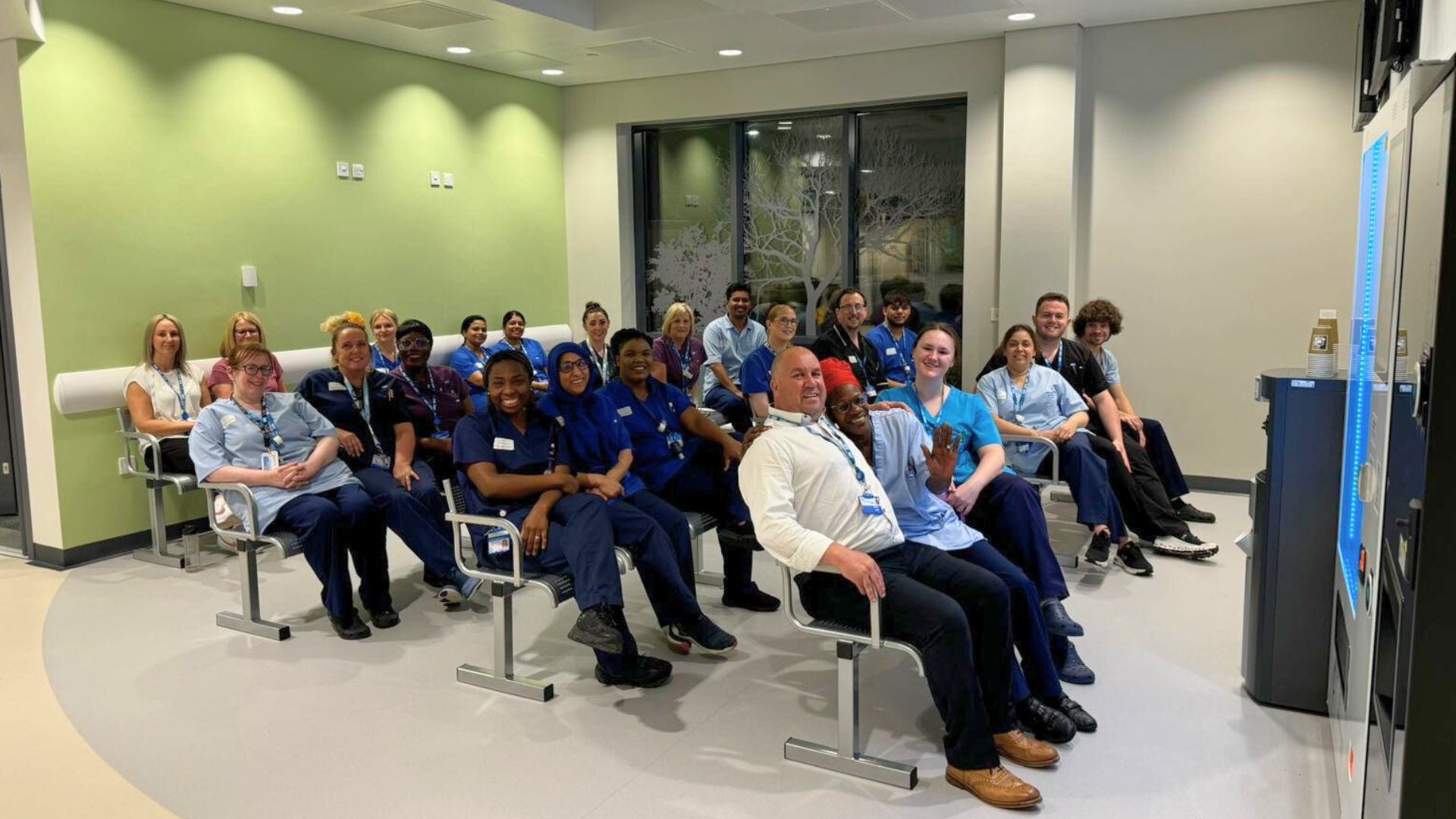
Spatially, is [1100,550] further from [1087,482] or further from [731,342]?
[731,342]

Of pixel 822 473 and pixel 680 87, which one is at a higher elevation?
pixel 680 87

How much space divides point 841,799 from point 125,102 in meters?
5.23

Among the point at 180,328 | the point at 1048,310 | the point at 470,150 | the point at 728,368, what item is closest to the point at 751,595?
the point at 1048,310

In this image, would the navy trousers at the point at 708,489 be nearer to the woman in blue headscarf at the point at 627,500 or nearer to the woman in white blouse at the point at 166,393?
the woman in blue headscarf at the point at 627,500

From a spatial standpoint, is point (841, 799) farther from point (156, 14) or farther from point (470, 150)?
point (470, 150)

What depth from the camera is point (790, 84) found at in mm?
7871

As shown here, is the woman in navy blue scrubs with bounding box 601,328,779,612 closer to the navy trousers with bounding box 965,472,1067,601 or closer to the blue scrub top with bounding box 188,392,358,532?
the navy trousers with bounding box 965,472,1067,601

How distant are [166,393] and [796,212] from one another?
484 centimetres

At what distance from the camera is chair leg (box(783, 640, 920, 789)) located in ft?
9.77

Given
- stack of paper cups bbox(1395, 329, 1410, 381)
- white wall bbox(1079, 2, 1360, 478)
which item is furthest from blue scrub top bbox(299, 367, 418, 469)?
white wall bbox(1079, 2, 1360, 478)

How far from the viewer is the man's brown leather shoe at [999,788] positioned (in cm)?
280

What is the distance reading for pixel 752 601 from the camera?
4.55 m

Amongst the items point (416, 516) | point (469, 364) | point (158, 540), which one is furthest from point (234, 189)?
point (416, 516)

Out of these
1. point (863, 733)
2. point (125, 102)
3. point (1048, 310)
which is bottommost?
point (863, 733)
